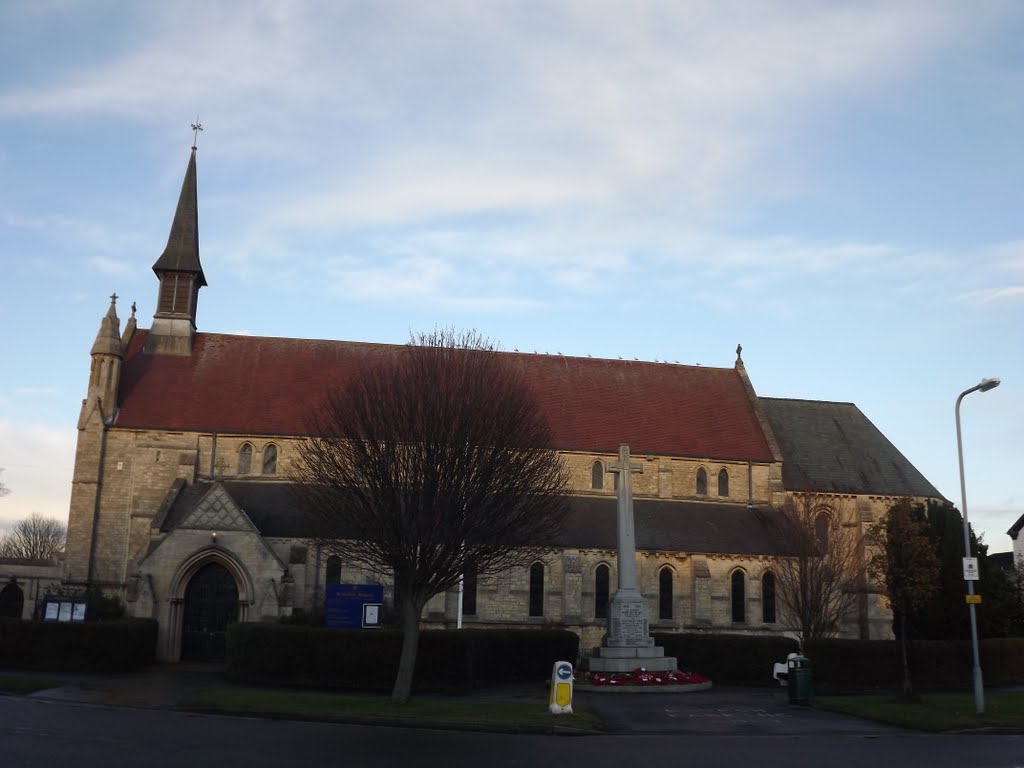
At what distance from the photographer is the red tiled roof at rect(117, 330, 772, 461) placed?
42.0 meters

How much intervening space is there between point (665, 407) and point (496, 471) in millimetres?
23030

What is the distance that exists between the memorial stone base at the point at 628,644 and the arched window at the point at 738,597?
12840mm

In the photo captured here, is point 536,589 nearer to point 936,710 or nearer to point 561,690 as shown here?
point 936,710

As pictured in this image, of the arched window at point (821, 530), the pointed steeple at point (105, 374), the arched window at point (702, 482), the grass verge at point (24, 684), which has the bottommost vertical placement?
the grass verge at point (24, 684)

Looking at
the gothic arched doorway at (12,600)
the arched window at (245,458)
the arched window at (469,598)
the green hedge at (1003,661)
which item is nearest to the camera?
the green hedge at (1003,661)

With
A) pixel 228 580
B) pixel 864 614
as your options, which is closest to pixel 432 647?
pixel 228 580

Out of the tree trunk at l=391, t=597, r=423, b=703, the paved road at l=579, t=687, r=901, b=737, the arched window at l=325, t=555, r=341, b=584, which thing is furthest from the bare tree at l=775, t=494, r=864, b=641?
the arched window at l=325, t=555, r=341, b=584

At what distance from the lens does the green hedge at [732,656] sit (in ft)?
105

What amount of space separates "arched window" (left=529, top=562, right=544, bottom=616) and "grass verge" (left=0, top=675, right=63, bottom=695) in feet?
64.2

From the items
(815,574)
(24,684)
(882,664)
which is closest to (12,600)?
(24,684)

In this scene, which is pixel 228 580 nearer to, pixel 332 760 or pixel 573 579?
pixel 573 579

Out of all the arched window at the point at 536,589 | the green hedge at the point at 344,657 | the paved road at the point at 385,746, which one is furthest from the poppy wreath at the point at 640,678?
the arched window at the point at 536,589

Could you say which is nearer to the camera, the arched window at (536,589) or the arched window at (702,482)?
the arched window at (536,589)

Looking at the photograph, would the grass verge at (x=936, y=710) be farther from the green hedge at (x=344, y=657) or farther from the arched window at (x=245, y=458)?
the arched window at (x=245, y=458)
